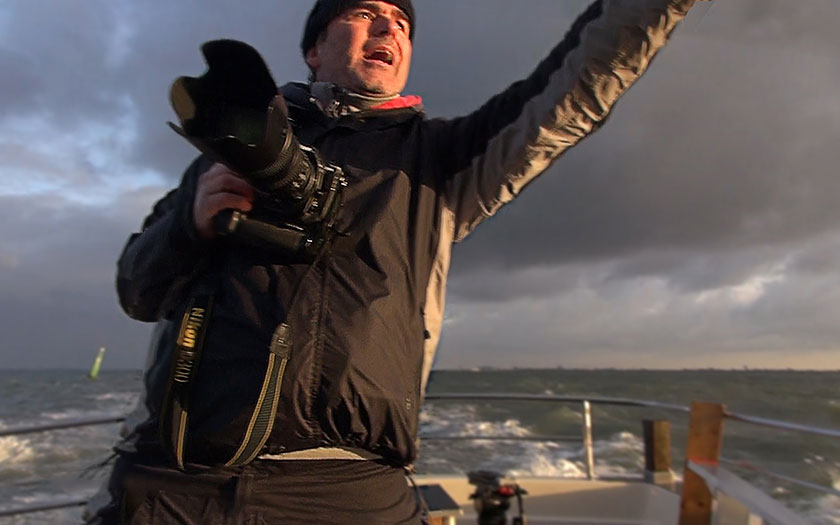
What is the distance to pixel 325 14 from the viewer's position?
46.4 inches

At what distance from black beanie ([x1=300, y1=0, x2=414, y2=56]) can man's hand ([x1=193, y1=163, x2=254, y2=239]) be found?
48 centimetres

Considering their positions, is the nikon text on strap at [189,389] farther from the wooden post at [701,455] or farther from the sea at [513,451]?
the wooden post at [701,455]

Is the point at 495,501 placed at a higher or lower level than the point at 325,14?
lower

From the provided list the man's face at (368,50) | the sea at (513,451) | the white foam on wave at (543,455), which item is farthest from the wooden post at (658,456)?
the man's face at (368,50)

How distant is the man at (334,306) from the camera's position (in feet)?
2.57

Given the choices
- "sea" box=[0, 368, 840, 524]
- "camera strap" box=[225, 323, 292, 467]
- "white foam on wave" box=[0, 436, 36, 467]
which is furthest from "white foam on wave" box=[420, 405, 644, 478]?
"white foam on wave" box=[0, 436, 36, 467]

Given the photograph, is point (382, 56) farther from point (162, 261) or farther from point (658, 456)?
point (658, 456)

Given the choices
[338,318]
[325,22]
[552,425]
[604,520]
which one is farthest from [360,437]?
[552,425]

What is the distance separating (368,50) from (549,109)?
414mm

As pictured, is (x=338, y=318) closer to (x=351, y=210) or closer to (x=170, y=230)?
(x=351, y=210)

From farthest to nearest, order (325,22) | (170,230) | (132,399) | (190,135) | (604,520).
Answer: (604,520) → (325,22) → (132,399) → (170,230) → (190,135)

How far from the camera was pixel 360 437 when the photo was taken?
809mm

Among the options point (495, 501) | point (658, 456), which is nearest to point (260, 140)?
point (495, 501)

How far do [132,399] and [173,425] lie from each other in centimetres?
30
